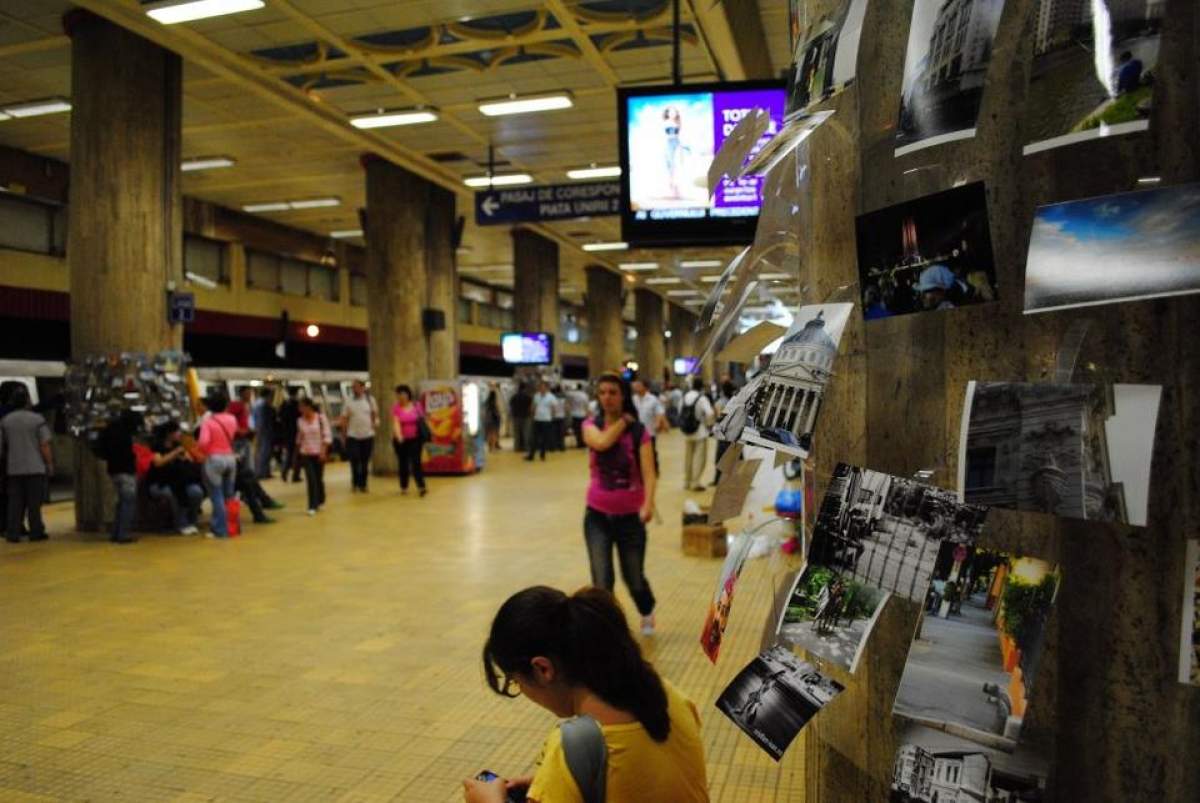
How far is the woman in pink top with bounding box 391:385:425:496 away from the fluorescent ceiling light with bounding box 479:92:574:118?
424cm

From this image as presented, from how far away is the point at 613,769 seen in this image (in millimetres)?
1601

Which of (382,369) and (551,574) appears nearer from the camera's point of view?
(551,574)

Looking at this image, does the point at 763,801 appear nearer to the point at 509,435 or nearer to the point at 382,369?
the point at 382,369

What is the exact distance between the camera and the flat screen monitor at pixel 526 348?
2152 centimetres

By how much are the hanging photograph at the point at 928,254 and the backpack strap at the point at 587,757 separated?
2.91 ft

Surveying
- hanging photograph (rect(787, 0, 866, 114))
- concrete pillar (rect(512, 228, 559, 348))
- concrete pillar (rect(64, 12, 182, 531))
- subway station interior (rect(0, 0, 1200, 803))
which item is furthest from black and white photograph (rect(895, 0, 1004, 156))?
concrete pillar (rect(512, 228, 559, 348))

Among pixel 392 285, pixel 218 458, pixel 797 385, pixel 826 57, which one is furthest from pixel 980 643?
pixel 392 285

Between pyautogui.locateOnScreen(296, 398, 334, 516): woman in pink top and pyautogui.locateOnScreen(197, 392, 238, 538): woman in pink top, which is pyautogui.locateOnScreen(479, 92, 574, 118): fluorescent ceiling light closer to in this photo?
pyautogui.locateOnScreen(296, 398, 334, 516): woman in pink top

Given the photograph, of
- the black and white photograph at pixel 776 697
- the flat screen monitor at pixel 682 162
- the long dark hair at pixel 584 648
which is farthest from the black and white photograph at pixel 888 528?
the flat screen monitor at pixel 682 162

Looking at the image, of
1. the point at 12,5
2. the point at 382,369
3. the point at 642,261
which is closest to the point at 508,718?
the point at 12,5

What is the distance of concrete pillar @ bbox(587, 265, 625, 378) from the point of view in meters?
30.3

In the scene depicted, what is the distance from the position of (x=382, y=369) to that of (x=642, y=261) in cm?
1313

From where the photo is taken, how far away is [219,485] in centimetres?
984

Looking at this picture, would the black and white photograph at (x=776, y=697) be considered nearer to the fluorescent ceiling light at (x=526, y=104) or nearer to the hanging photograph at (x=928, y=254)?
the hanging photograph at (x=928, y=254)
